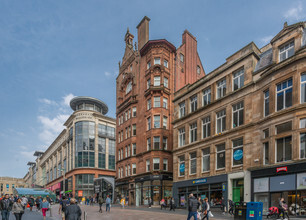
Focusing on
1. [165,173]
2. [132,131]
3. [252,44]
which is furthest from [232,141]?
[132,131]

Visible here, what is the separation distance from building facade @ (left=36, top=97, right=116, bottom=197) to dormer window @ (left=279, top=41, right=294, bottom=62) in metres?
54.2

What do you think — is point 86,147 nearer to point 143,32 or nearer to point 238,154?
A: point 143,32

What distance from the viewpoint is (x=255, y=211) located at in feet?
53.3

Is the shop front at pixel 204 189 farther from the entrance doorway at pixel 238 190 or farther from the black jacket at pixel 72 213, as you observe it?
the black jacket at pixel 72 213

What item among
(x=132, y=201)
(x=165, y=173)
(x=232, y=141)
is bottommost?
(x=132, y=201)

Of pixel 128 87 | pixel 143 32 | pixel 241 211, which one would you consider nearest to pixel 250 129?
pixel 241 211

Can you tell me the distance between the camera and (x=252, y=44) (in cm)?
2597

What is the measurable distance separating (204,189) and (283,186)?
33.0 ft

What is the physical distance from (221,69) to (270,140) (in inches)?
397

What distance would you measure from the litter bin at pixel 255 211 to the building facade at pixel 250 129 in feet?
16.5

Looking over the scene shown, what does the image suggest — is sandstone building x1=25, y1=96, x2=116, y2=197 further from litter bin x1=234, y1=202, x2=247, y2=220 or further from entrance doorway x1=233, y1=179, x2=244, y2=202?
litter bin x1=234, y1=202, x2=247, y2=220

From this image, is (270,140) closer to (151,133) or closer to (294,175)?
(294,175)

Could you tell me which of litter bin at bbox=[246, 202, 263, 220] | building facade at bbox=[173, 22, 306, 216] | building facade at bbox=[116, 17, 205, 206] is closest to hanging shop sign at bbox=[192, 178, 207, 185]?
building facade at bbox=[173, 22, 306, 216]

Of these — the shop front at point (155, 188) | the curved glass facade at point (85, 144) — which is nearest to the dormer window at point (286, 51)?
the shop front at point (155, 188)
